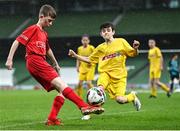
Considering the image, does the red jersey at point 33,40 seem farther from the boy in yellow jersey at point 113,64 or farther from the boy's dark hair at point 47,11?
Result: the boy in yellow jersey at point 113,64

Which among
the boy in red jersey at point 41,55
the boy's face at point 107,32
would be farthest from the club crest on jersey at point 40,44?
the boy's face at point 107,32

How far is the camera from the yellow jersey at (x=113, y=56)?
43.4 feet

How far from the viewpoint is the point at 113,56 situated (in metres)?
13.3

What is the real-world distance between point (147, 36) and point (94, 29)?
4.77 m

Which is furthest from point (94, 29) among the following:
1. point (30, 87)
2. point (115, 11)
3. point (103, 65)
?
point (103, 65)

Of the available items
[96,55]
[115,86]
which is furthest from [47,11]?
[115,86]

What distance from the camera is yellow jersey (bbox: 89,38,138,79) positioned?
1324cm

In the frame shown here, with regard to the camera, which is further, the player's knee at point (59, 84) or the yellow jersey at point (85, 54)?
the yellow jersey at point (85, 54)

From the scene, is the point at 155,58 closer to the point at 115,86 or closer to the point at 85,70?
the point at 85,70

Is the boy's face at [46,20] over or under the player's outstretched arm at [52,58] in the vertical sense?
Result: over

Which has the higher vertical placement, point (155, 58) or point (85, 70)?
point (155, 58)

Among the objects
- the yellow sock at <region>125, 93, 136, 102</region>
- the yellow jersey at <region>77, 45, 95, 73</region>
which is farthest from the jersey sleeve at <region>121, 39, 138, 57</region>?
the yellow jersey at <region>77, 45, 95, 73</region>

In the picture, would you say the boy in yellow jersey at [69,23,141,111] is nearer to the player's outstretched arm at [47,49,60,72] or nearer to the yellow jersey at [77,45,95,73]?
the player's outstretched arm at [47,49,60,72]

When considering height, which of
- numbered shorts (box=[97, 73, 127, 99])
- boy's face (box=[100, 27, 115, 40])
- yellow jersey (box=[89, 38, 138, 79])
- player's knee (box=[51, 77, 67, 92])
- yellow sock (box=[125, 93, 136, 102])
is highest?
boy's face (box=[100, 27, 115, 40])
